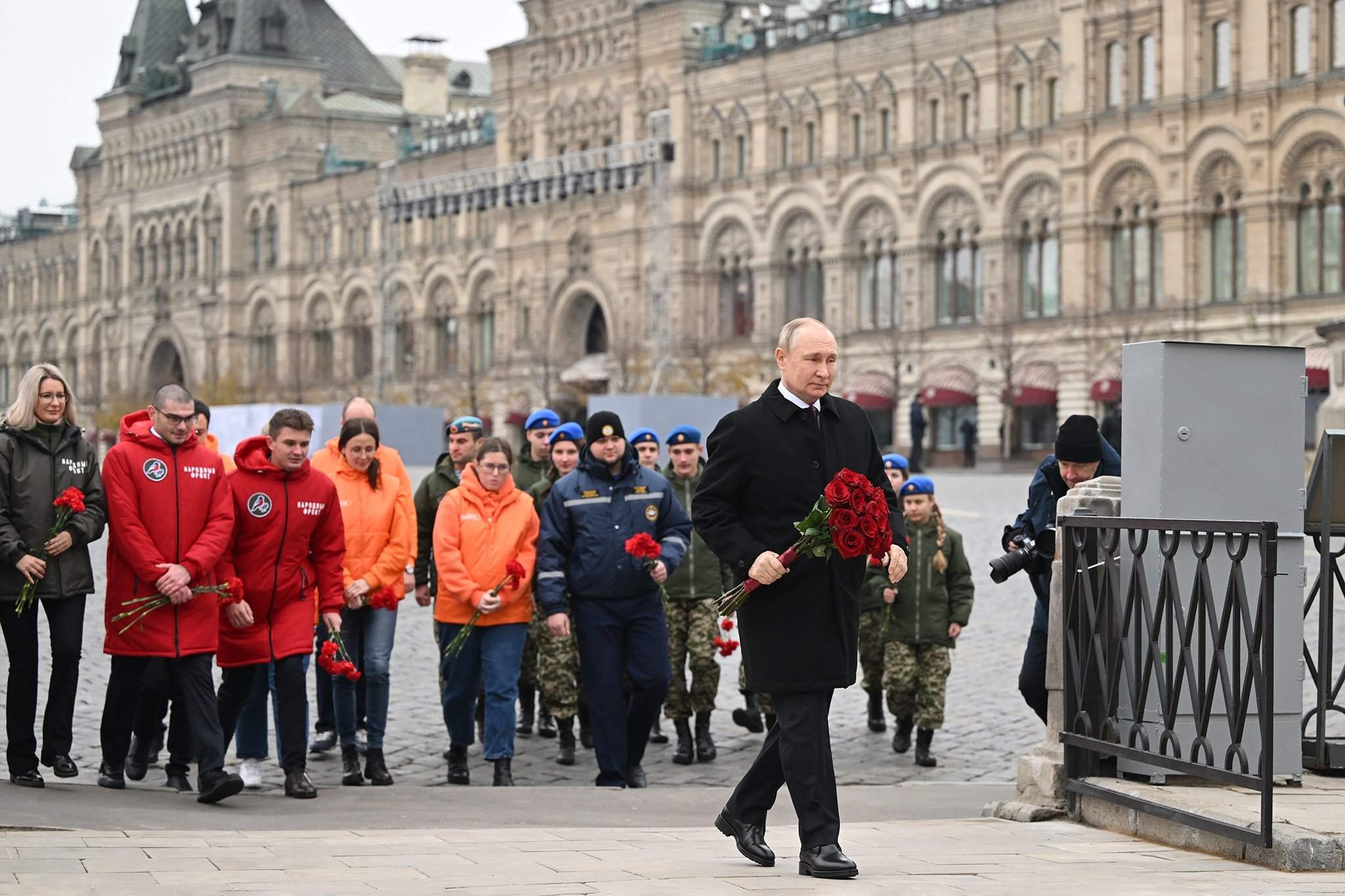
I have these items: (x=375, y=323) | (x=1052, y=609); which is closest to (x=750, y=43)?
(x=375, y=323)

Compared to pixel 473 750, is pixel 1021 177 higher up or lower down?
higher up

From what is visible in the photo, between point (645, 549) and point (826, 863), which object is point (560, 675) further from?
point (826, 863)

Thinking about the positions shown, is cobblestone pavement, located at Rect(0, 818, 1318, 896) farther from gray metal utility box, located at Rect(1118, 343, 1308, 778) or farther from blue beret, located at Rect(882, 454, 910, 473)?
blue beret, located at Rect(882, 454, 910, 473)

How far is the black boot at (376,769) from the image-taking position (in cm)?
1058

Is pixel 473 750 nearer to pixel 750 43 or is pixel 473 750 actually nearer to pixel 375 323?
pixel 750 43

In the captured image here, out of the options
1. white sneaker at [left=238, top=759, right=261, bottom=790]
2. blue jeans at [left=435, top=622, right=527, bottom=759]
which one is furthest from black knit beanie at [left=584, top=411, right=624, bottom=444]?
white sneaker at [left=238, top=759, right=261, bottom=790]

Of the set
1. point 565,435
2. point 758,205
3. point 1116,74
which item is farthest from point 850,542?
point 758,205

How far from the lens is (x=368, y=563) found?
11062 millimetres

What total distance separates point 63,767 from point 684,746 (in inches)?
136

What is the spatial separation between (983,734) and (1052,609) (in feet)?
14.0

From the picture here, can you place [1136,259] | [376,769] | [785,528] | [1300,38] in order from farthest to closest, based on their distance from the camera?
[1136,259] → [1300,38] → [376,769] → [785,528]

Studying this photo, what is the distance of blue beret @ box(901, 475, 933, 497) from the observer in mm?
12469

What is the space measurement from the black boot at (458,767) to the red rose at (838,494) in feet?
14.4

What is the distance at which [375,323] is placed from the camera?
76438mm
